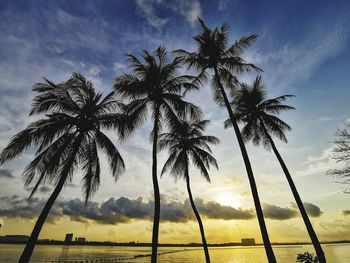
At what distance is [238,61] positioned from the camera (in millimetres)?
14188

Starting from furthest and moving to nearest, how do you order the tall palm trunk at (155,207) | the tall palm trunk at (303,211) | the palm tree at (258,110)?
the palm tree at (258,110) → the tall palm trunk at (303,211) → the tall palm trunk at (155,207)

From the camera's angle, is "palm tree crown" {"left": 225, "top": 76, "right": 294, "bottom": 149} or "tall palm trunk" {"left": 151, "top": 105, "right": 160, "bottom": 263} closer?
"tall palm trunk" {"left": 151, "top": 105, "right": 160, "bottom": 263}

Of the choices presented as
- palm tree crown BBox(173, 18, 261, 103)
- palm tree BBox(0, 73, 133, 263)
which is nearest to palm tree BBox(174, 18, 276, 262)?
palm tree crown BBox(173, 18, 261, 103)

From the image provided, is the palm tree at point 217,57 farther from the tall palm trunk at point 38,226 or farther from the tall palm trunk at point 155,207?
the tall palm trunk at point 38,226

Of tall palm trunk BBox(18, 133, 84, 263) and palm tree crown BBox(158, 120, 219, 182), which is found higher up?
palm tree crown BBox(158, 120, 219, 182)

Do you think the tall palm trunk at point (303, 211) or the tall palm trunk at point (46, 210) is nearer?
the tall palm trunk at point (46, 210)

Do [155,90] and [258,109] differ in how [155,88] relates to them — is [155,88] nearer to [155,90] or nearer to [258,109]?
[155,90]

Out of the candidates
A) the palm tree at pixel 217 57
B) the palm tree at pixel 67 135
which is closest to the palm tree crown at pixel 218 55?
the palm tree at pixel 217 57

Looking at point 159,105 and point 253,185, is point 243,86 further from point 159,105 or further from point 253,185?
point 253,185

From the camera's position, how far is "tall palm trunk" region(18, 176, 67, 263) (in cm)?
891

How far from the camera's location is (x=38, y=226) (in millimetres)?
9688

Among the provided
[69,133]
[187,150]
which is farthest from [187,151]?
[69,133]

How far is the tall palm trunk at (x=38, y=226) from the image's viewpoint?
A: 8.91m

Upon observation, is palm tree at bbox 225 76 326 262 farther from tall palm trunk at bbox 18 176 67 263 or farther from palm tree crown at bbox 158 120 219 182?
tall palm trunk at bbox 18 176 67 263
